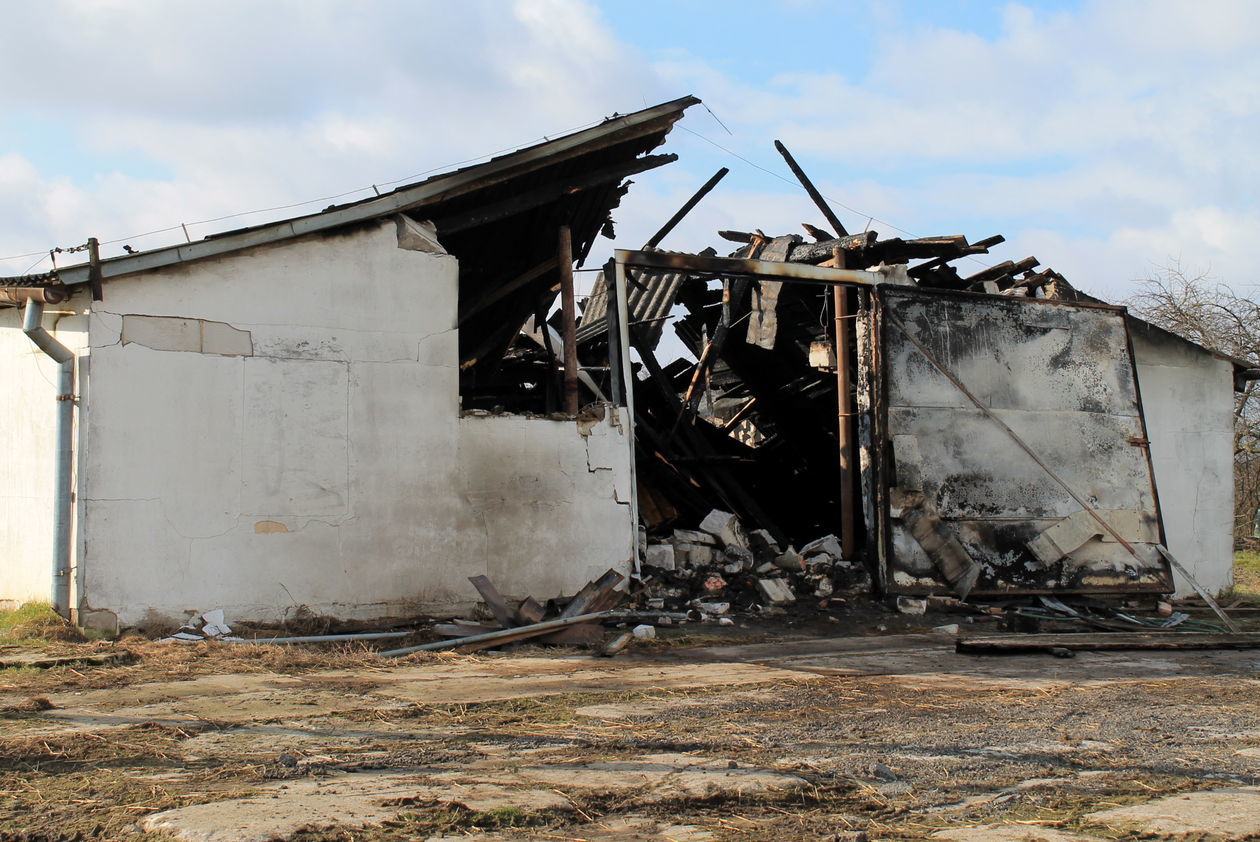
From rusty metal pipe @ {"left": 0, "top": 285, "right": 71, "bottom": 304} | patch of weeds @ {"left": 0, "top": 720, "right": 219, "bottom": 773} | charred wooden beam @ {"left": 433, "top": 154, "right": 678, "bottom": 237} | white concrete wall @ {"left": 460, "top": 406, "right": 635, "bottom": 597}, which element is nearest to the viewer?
patch of weeds @ {"left": 0, "top": 720, "right": 219, "bottom": 773}

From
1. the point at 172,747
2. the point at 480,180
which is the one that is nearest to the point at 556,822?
the point at 172,747

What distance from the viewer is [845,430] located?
448 inches

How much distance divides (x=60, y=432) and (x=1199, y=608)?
11064mm

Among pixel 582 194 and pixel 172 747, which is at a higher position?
pixel 582 194

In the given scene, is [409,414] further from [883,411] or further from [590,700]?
[883,411]

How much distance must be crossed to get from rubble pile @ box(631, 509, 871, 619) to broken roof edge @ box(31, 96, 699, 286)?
3754 mm

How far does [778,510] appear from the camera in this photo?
15227 millimetres

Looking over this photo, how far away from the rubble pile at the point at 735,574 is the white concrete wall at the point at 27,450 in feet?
16.1

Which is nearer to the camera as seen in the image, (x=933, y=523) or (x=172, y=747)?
(x=172, y=747)

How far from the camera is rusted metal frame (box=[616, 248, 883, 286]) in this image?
10.5 meters

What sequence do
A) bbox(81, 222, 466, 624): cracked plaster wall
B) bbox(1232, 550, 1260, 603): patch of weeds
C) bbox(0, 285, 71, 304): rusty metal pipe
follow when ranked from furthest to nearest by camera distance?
bbox(1232, 550, 1260, 603): patch of weeds
bbox(81, 222, 466, 624): cracked plaster wall
bbox(0, 285, 71, 304): rusty metal pipe

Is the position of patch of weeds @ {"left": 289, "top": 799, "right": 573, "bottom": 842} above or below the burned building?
below

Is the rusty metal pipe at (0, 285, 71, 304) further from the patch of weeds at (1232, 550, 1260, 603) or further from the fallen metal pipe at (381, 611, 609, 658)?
the patch of weeds at (1232, 550, 1260, 603)

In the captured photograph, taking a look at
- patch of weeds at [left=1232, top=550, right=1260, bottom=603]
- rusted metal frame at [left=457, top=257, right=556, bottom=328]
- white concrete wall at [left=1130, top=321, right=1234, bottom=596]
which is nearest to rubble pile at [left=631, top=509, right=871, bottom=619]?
rusted metal frame at [left=457, top=257, right=556, bottom=328]
